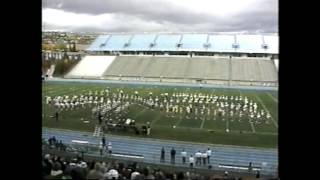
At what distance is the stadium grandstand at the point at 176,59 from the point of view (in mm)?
9258

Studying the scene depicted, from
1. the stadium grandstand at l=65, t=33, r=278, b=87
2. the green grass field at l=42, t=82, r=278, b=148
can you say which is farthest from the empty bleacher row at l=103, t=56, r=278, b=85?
the green grass field at l=42, t=82, r=278, b=148

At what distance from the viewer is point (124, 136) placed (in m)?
5.67

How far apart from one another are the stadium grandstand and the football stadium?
0.09 ft

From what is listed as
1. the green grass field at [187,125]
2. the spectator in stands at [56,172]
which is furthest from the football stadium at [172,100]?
the spectator in stands at [56,172]

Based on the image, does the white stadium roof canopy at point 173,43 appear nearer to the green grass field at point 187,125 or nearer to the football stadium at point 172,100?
the football stadium at point 172,100

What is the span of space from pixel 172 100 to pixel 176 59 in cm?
293

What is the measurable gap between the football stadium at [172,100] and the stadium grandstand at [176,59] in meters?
0.03

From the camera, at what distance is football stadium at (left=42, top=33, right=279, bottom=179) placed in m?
4.54

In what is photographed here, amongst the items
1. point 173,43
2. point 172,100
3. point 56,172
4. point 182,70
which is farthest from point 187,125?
point 56,172

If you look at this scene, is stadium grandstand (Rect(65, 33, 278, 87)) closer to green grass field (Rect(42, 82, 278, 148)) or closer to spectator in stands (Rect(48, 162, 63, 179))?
green grass field (Rect(42, 82, 278, 148))
